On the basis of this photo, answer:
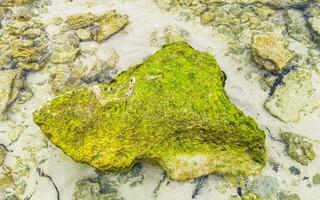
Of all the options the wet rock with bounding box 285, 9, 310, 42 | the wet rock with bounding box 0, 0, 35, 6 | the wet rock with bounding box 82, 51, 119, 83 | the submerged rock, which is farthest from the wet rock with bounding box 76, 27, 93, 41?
the wet rock with bounding box 285, 9, 310, 42

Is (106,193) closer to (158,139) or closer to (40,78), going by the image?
(158,139)

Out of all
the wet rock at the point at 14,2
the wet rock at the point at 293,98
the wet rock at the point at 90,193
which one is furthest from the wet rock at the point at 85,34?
the wet rock at the point at 293,98

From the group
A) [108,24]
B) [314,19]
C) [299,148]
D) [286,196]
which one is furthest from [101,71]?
[314,19]

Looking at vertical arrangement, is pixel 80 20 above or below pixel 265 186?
above

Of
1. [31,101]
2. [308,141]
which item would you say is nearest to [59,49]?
[31,101]

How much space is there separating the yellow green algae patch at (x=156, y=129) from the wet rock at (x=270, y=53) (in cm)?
158

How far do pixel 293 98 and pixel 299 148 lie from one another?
0.99 metres

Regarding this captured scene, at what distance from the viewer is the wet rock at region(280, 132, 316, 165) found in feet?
20.9

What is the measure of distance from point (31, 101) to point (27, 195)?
5.67ft

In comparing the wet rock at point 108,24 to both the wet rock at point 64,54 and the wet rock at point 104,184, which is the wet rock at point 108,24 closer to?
the wet rock at point 64,54

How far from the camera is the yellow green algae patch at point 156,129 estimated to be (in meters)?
5.84

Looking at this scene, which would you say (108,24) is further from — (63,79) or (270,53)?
(270,53)

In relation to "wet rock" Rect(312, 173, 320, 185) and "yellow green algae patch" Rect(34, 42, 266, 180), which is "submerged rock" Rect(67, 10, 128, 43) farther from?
"wet rock" Rect(312, 173, 320, 185)

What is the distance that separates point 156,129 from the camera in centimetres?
594
